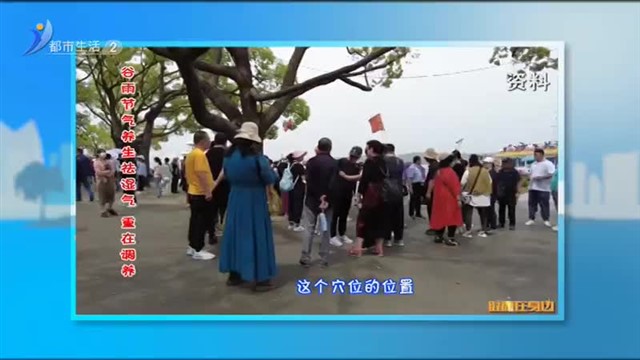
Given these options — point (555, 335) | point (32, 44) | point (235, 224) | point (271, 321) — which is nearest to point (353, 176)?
point (235, 224)

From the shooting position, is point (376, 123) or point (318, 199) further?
point (318, 199)

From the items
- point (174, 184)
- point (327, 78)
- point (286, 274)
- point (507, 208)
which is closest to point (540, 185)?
point (507, 208)

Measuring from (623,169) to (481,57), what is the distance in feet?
3.97

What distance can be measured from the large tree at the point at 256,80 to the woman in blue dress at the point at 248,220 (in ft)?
0.54

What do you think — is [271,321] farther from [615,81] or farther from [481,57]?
[615,81]

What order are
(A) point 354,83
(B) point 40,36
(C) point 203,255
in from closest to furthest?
(B) point 40,36 → (A) point 354,83 → (C) point 203,255

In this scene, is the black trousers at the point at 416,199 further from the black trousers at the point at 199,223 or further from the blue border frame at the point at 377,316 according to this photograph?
the black trousers at the point at 199,223

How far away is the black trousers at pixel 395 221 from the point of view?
3.90m

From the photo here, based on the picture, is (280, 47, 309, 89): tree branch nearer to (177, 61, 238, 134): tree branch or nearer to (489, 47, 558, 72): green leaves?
(177, 61, 238, 134): tree branch

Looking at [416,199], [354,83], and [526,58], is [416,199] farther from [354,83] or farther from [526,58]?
[526,58]

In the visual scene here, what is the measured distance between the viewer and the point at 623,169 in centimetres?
376

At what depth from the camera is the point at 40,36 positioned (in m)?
3.67

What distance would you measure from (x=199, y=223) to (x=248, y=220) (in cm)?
34

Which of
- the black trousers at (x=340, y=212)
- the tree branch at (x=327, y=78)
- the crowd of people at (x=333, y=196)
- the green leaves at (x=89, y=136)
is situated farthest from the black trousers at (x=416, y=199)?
the green leaves at (x=89, y=136)
